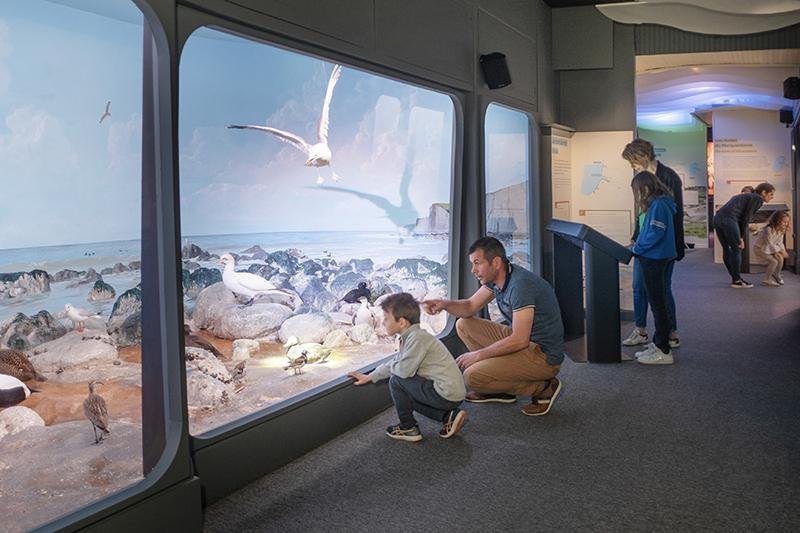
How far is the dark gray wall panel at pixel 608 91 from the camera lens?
753cm

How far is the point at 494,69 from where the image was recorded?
215 inches

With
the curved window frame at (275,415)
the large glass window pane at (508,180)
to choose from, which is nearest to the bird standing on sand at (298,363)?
the curved window frame at (275,415)

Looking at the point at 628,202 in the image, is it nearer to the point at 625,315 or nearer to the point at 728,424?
the point at 625,315

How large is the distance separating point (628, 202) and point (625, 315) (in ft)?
3.88

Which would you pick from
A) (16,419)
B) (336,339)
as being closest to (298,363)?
(336,339)

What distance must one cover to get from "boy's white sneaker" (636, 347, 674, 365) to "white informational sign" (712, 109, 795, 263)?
9.34 m

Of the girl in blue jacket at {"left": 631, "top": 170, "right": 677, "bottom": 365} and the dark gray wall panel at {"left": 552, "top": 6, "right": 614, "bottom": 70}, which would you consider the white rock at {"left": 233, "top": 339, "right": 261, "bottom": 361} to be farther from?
the dark gray wall panel at {"left": 552, "top": 6, "right": 614, "bottom": 70}

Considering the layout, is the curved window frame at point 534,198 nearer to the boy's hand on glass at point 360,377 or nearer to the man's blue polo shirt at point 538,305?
the man's blue polo shirt at point 538,305

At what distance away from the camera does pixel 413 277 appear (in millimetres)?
4719

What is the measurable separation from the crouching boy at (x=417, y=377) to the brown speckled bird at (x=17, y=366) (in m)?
1.67

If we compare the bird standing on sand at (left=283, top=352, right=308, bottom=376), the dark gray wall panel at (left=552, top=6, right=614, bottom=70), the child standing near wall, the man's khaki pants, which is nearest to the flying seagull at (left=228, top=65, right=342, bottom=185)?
the bird standing on sand at (left=283, top=352, right=308, bottom=376)

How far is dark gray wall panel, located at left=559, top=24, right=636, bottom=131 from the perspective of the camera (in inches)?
296

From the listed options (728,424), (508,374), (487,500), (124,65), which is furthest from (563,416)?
(124,65)

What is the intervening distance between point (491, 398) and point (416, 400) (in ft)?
2.69
